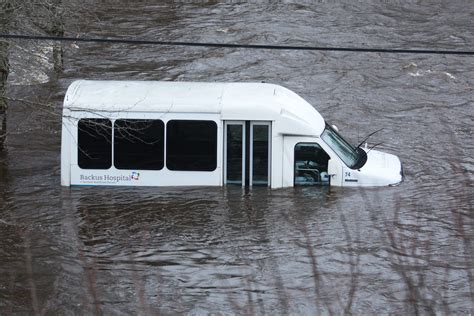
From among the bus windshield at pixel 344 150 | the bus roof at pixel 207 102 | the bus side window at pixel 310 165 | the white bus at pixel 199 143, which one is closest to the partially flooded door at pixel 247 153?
the white bus at pixel 199 143

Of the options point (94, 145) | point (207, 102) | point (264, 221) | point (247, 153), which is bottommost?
point (264, 221)

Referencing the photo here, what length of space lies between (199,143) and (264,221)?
1984 millimetres

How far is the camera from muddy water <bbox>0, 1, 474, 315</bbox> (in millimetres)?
12242

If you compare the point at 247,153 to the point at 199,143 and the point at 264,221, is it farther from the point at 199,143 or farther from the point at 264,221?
the point at 264,221

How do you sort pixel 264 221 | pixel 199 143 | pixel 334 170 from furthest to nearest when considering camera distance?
pixel 334 170 < pixel 199 143 < pixel 264 221

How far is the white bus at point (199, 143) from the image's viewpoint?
17.3m

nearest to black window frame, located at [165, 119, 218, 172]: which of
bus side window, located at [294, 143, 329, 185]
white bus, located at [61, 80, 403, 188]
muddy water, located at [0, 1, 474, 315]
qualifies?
white bus, located at [61, 80, 403, 188]

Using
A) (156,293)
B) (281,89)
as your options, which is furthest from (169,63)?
(156,293)

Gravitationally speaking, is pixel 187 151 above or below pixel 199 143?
below

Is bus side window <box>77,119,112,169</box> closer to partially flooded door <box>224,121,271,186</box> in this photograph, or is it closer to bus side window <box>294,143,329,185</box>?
partially flooded door <box>224,121,271,186</box>

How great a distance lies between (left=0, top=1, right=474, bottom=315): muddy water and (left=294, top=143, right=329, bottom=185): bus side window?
0.87 feet

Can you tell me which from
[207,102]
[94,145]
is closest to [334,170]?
[207,102]

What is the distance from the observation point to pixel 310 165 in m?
17.5

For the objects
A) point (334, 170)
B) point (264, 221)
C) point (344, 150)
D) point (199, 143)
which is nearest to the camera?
point (264, 221)
